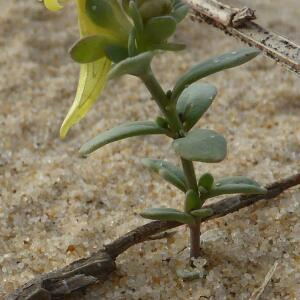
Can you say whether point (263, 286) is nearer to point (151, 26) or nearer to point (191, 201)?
point (191, 201)

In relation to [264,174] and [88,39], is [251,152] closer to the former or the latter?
[264,174]

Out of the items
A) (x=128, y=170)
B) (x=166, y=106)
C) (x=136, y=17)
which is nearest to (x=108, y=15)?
(x=136, y=17)

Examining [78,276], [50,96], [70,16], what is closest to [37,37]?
[70,16]

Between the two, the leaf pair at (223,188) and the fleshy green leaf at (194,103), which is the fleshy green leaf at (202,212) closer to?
the leaf pair at (223,188)

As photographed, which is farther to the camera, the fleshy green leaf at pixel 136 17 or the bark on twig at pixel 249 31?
Result: the bark on twig at pixel 249 31

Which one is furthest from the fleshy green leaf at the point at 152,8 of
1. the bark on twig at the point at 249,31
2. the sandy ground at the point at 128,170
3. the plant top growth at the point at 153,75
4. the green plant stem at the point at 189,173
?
the sandy ground at the point at 128,170

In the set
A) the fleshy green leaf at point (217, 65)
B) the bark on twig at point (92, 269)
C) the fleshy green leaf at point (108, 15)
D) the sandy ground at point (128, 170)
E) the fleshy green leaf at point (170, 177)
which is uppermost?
the fleshy green leaf at point (108, 15)
